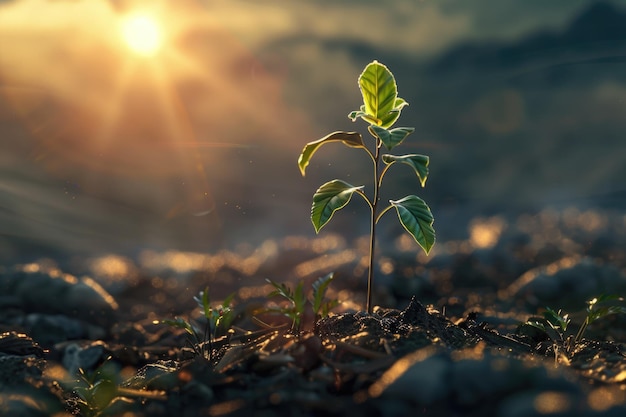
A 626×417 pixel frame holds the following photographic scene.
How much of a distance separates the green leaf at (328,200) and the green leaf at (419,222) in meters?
0.32

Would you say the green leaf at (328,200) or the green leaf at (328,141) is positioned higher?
the green leaf at (328,141)

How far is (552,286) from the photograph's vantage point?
334 inches

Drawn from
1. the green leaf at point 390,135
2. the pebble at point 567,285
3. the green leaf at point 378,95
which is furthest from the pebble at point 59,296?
the pebble at point 567,285

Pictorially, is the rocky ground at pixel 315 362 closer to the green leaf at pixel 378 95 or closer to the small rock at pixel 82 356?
the small rock at pixel 82 356

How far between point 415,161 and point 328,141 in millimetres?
606

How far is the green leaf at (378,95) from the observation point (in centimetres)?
375

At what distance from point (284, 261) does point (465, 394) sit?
31.5 ft

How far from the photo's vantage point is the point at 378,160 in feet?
12.2

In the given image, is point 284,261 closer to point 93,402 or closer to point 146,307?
point 146,307

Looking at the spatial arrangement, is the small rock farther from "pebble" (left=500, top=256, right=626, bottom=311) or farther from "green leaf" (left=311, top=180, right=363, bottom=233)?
"pebble" (left=500, top=256, right=626, bottom=311)

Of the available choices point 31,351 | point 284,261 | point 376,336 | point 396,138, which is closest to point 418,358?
point 376,336

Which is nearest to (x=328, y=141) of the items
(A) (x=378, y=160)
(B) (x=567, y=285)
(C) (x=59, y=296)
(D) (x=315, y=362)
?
(A) (x=378, y=160)

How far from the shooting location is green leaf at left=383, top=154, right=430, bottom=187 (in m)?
3.38

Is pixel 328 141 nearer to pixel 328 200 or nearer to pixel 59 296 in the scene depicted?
pixel 328 200
